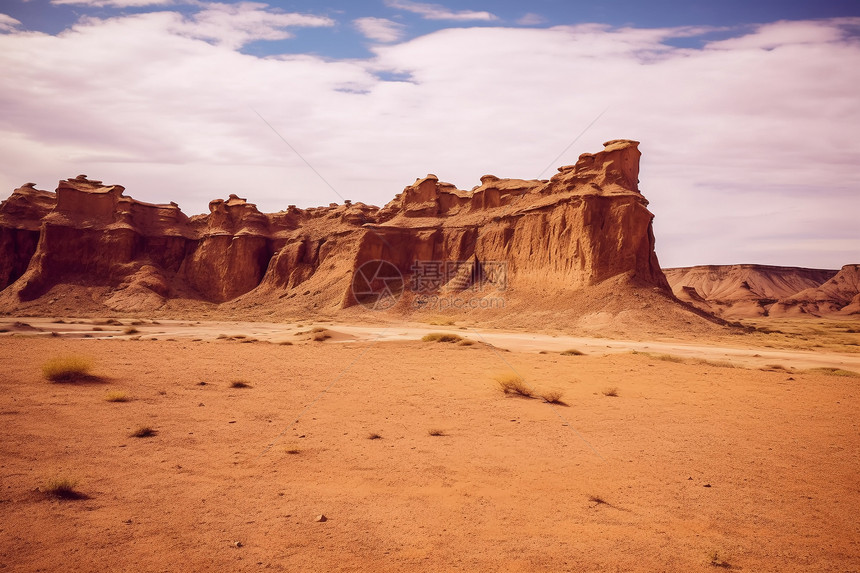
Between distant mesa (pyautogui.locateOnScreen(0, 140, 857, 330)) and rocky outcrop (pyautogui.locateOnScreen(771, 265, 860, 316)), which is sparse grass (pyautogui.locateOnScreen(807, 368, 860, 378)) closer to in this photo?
distant mesa (pyautogui.locateOnScreen(0, 140, 857, 330))

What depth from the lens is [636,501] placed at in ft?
20.3

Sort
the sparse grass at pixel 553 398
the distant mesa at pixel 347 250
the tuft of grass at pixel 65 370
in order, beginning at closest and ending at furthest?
the tuft of grass at pixel 65 370 < the sparse grass at pixel 553 398 < the distant mesa at pixel 347 250

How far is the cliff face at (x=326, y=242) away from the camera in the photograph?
45375mm

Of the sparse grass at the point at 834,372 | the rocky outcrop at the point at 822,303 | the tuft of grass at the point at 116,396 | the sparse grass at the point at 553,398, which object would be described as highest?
the rocky outcrop at the point at 822,303

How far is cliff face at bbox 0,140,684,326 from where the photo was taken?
45375mm

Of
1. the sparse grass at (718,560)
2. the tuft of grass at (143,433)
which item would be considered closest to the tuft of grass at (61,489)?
the tuft of grass at (143,433)

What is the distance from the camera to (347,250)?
202ft

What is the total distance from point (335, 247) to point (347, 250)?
2.31m

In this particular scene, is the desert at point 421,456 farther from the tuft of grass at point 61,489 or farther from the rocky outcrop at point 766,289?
the rocky outcrop at point 766,289

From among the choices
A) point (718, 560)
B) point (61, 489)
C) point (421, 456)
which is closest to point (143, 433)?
point (61, 489)

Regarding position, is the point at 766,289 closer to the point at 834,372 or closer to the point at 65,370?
the point at 834,372

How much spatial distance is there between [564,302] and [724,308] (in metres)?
71.7

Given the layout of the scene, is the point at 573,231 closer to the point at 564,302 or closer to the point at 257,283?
the point at 564,302

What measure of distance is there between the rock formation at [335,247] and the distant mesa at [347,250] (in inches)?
5.6
